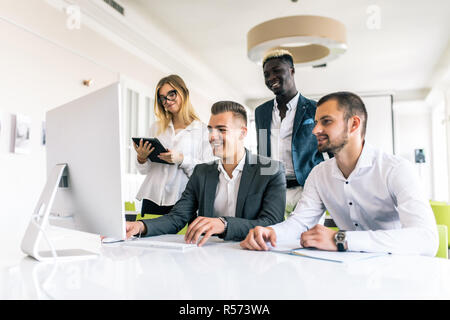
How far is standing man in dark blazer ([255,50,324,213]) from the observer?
2.02 m

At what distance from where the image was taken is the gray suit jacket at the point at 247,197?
169 centimetres

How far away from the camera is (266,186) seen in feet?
5.69

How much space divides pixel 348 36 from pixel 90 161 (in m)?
5.61

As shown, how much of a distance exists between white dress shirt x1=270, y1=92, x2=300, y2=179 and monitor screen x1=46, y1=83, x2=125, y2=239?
3.50 ft

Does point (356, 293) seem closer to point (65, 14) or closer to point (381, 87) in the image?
point (65, 14)

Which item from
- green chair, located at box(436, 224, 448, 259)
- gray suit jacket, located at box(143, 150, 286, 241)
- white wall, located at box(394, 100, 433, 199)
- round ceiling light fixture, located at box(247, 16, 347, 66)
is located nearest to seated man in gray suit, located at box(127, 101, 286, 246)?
gray suit jacket, located at box(143, 150, 286, 241)

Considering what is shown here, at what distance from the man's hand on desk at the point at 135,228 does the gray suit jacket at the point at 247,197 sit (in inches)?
→ 1.2

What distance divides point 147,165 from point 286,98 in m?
0.94

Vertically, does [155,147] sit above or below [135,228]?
above

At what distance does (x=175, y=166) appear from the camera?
2410mm

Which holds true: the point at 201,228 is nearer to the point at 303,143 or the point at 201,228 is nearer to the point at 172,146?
the point at 303,143

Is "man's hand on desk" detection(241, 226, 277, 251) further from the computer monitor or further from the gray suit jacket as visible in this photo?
the computer monitor

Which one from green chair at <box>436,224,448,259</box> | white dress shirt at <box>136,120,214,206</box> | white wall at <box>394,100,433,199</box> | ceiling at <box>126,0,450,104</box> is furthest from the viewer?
white wall at <box>394,100,433,199</box>

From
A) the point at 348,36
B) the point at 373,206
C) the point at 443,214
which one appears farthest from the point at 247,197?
the point at 348,36
